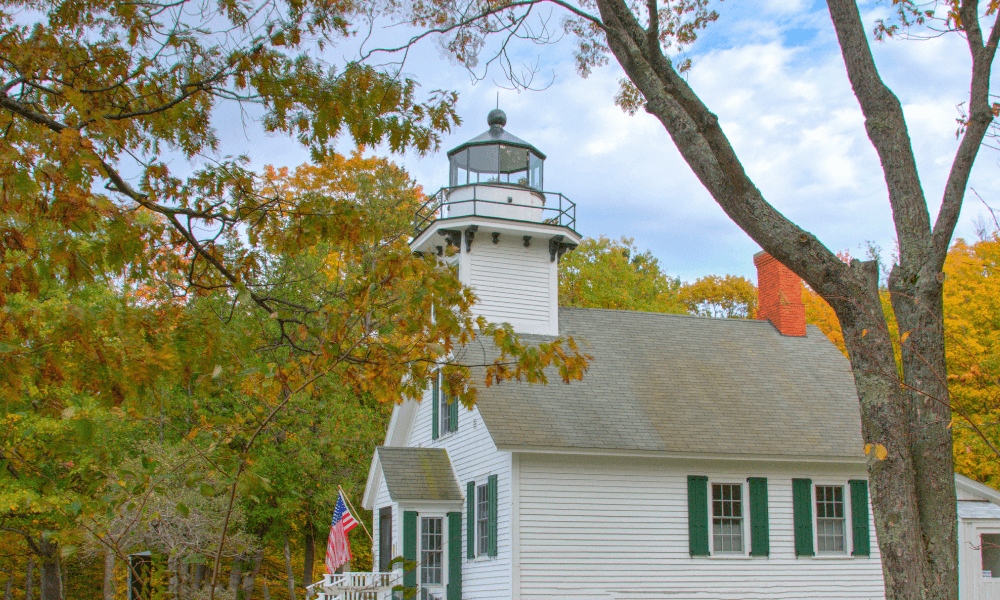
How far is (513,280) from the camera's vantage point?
61.4 feet

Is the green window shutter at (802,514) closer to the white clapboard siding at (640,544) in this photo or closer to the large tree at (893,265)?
the white clapboard siding at (640,544)

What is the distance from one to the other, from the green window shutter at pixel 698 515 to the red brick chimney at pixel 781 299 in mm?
6404

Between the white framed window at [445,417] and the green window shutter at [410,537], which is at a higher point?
the white framed window at [445,417]

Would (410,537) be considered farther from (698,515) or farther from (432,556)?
(698,515)

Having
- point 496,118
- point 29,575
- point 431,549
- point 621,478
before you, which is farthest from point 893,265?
point 29,575

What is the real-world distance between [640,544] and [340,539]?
521 cm

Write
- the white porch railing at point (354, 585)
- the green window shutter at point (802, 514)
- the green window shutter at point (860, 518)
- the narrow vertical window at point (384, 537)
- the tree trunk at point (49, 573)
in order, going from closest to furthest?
1. the white porch railing at point (354, 585)
2. the green window shutter at point (802, 514)
3. the green window shutter at point (860, 518)
4. the narrow vertical window at point (384, 537)
5. the tree trunk at point (49, 573)

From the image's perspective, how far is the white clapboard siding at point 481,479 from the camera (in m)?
14.4

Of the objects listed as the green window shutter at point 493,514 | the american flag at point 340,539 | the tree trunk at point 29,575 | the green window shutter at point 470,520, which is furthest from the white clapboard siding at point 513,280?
the tree trunk at point 29,575

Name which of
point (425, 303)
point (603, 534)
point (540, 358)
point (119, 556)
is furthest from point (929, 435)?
point (603, 534)

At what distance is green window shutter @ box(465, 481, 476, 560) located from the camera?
51.2ft

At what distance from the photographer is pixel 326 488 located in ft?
73.9

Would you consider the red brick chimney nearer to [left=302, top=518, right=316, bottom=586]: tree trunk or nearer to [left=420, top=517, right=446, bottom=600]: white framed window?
[left=420, top=517, right=446, bottom=600]: white framed window

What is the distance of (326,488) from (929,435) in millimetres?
18936
